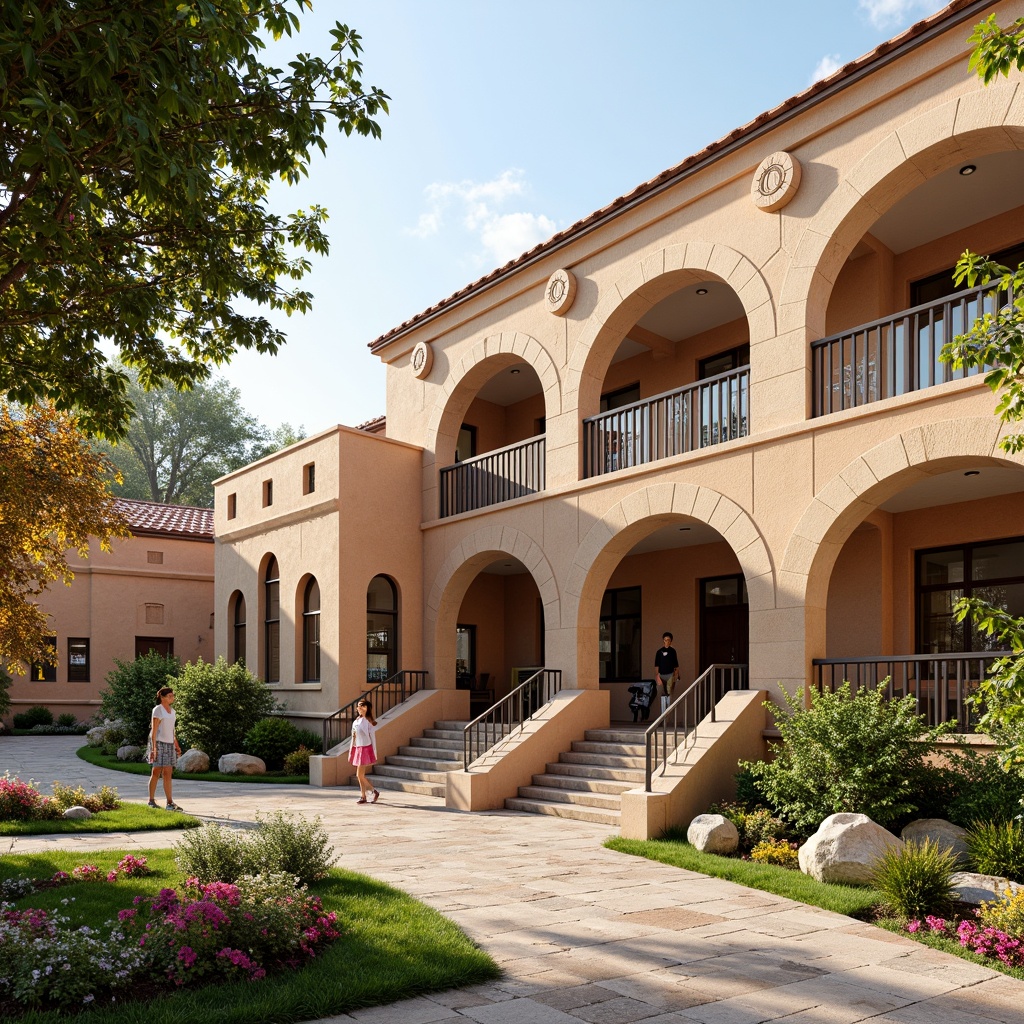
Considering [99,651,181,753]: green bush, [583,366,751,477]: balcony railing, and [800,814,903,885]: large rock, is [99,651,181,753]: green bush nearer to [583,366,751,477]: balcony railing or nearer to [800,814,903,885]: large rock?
[583,366,751,477]: balcony railing

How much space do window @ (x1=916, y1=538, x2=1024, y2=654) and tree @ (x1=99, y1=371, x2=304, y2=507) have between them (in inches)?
1749

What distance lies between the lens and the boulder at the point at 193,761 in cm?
1802

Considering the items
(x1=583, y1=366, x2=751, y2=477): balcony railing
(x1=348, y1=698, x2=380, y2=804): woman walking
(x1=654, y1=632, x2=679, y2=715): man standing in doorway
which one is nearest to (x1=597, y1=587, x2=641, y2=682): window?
(x1=654, y1=632, x2=679, y2=715): man standing in doorway

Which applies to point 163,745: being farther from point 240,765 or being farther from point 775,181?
point 775,181

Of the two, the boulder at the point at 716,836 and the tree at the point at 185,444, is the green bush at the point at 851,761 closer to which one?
the boulder at the point at 716,836

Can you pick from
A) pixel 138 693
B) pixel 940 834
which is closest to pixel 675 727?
pixel 940 834

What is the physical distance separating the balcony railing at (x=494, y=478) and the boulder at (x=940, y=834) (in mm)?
9337

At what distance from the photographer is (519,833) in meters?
11.8

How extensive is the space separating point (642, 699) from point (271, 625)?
916 cm

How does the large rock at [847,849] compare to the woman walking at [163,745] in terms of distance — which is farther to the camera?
the woman walking at [163,745]

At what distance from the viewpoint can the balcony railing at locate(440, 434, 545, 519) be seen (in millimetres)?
17766

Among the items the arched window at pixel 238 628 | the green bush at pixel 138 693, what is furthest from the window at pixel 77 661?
the arched window at pixel 238 628

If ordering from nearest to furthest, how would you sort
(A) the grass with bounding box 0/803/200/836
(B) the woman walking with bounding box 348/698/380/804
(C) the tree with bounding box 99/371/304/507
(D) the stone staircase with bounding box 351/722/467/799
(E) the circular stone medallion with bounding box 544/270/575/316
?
(A) the grass with bounding box 0/803/200/836, (B) the woman walking with bounding box 348/698/380/804, (D) the stone staircase with bounding box 351/722/467/799, (E) the circular stone medallion with bounding box 544/270/575/316, (C) the tree with bounding box 99/371/304/507

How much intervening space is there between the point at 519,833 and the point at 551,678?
446cm
